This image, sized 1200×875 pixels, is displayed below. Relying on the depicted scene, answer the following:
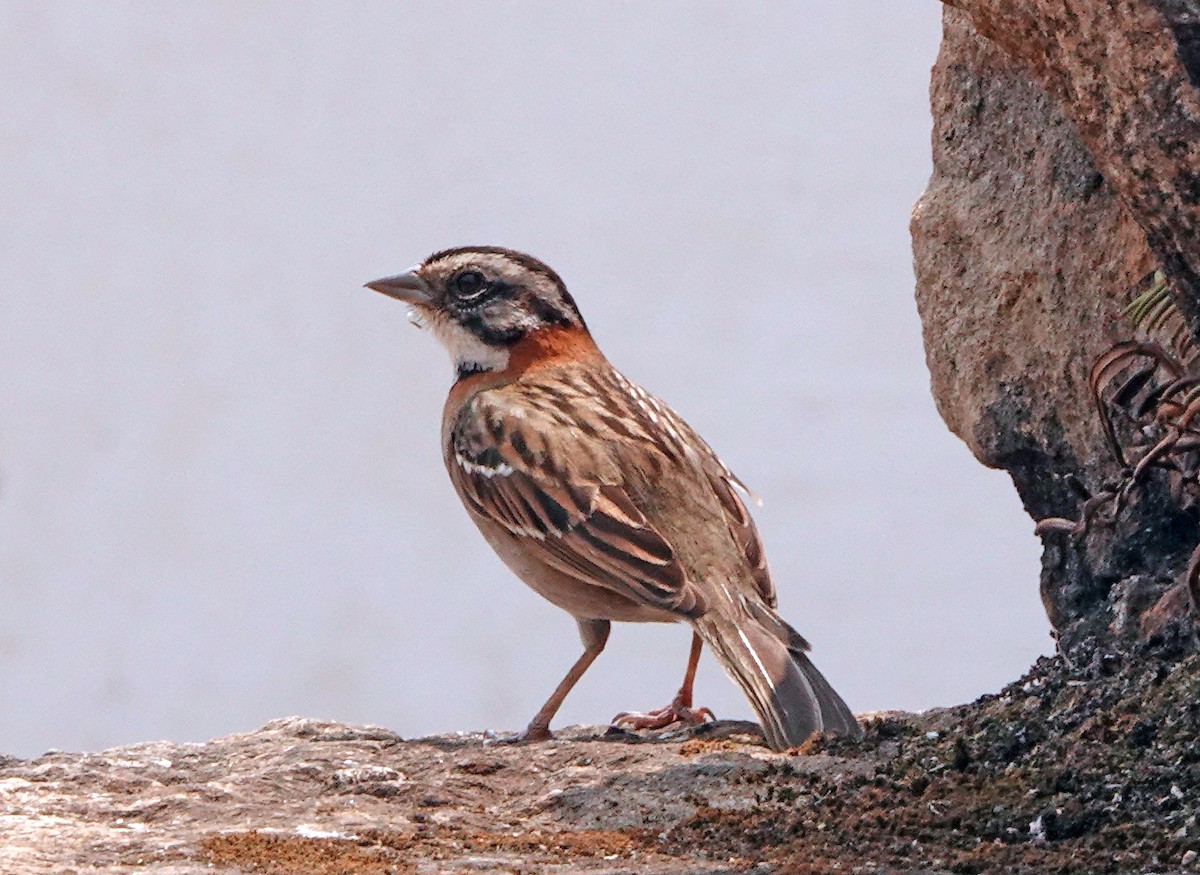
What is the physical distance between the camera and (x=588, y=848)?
3561mm

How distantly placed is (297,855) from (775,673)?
5.67 feet

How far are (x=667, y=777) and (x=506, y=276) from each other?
2894 mm

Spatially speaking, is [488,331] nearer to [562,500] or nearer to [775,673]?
[562,500]

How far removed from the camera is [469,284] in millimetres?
6703

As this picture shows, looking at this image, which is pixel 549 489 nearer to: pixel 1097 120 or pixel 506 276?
pixel 506 276

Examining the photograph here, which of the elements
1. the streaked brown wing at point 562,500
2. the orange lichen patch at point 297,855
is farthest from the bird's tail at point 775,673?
the orange lichen patch at point 297,855

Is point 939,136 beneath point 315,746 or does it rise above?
above

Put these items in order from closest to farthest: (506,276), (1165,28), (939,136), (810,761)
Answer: (1165,28), (810,761), (939,136), (506,276)

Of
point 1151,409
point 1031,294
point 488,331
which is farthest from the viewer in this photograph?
point 488,331

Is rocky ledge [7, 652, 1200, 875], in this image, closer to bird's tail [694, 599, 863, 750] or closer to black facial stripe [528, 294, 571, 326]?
bird's tail [694, 599, 863, 750]

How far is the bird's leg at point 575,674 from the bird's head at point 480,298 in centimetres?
119

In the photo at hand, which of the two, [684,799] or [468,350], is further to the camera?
[468,350]

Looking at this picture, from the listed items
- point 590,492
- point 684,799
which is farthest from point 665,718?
point 684,799

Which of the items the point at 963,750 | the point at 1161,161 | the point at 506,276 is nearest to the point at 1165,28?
the point at 1161,161
